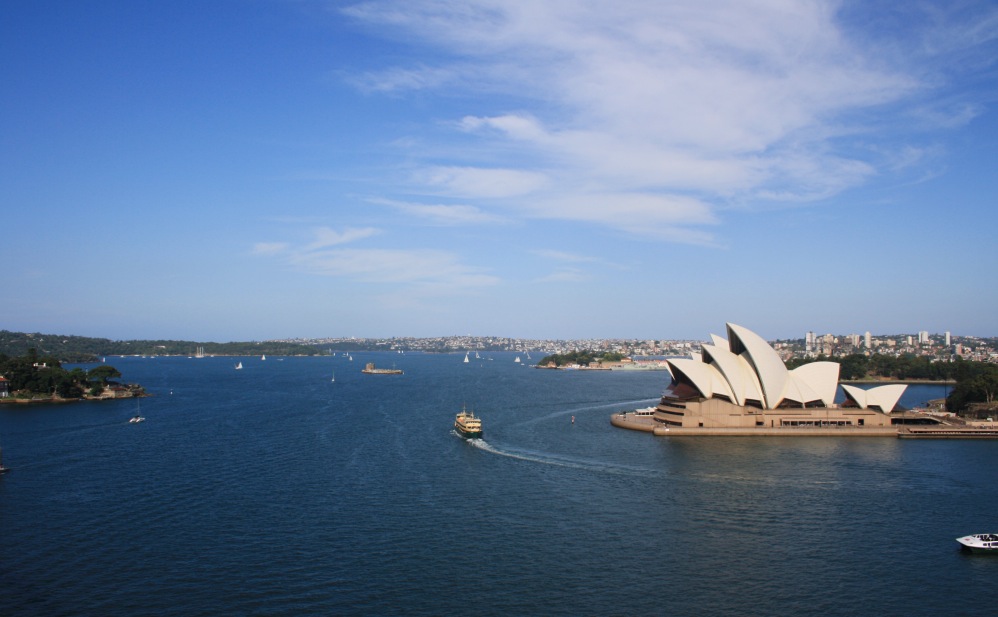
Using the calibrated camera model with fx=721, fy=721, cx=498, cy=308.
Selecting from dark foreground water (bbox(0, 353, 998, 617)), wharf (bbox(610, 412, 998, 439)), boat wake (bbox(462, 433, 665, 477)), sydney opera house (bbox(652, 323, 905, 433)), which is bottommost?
dark foreground water (bbox(0, 353, 998, 617))

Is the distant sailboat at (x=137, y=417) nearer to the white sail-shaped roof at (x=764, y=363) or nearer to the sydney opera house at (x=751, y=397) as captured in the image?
the sydney opera house at (x=751, y=397)

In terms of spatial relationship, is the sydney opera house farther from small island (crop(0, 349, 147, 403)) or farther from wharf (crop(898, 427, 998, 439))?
small island (crop(0, 349, 147, 403))

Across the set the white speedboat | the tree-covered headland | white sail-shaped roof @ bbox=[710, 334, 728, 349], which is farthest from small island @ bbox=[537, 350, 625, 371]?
the white speedboat

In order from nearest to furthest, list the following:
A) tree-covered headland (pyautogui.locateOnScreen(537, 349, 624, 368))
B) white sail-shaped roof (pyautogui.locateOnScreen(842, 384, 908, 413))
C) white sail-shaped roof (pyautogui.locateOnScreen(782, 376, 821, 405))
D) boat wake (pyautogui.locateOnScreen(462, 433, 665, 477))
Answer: boat wake (pyautogui.locateOnScreen(462, 433, 665, 477))
white sail-shaped roof (pyautogui.locateOnScreen(782, 376, 821, 405))
white sail-shaped roof (pyautogui.locateOnScreen(842, 384, 908, 413))
tree-covered headland (pyautogui.locateOnScreen(537, 349, 624, 368))

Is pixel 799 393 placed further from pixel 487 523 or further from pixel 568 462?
pixel 487 523

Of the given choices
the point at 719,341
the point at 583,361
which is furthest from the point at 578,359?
the point at 719,341

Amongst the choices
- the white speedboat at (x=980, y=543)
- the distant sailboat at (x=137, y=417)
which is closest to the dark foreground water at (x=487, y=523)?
the white speedboat at (x=980, y=543)
